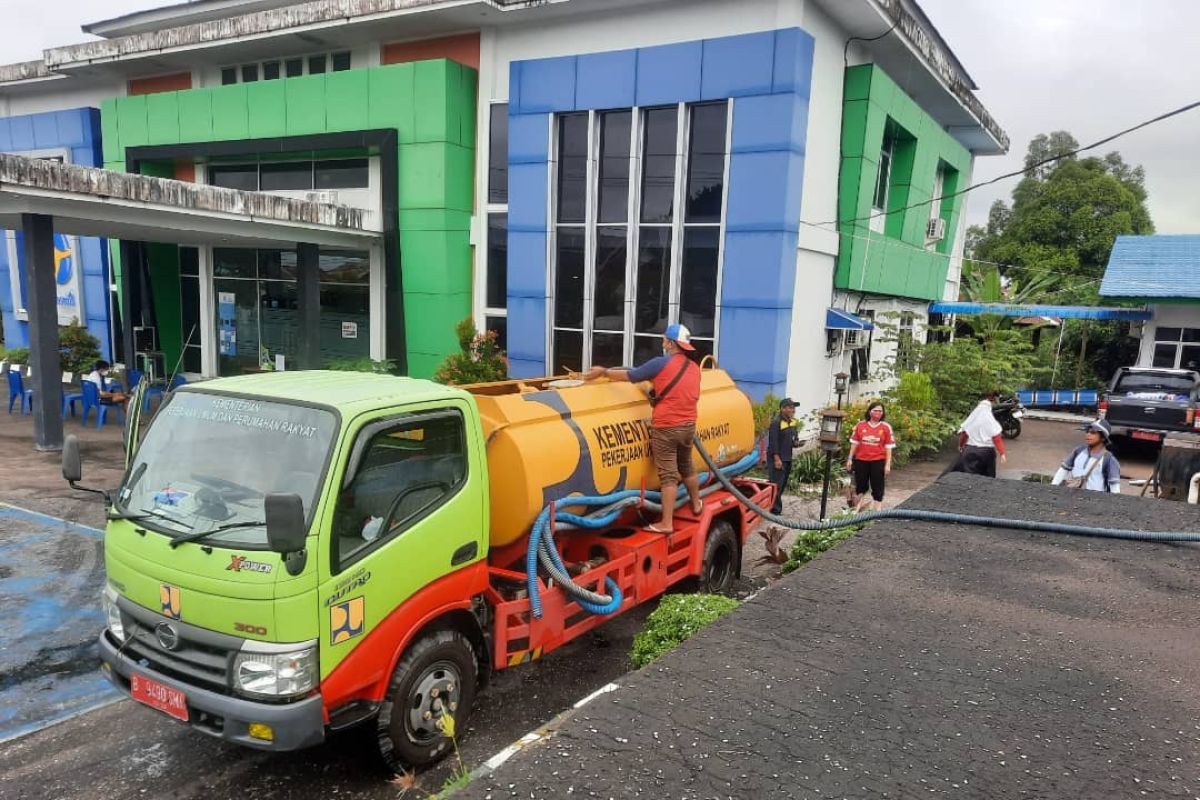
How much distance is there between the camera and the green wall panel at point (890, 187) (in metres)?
14.7

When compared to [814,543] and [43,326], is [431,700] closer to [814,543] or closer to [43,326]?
[814,543]

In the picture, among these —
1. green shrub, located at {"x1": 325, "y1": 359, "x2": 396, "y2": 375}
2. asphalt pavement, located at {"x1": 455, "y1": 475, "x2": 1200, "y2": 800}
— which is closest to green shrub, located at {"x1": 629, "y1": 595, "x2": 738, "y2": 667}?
asphalt pavement, located at {"x1": 455, "y1": 475, "x2": 1200, "y2": 800}

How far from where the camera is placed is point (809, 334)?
584 inches

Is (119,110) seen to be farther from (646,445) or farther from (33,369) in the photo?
(646,445)

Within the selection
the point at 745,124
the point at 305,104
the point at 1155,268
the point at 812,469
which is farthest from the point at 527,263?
the point at 1155,268

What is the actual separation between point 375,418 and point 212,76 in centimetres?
1880

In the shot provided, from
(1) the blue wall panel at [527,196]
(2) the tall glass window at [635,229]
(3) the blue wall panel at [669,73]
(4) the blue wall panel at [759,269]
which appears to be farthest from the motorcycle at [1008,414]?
(1) the blue wall panel at [527,196]

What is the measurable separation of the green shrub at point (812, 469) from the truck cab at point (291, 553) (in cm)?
928

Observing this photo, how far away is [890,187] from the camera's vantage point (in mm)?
18656

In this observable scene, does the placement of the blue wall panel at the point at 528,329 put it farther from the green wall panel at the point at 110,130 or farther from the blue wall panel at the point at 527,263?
the green wall panel at the point at 110,130

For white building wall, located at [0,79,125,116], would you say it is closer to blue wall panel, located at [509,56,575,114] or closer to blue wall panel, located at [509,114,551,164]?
blue wall panel, located at [509,114,551,164]

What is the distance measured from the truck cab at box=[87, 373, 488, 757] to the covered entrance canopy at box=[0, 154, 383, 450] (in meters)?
9.46

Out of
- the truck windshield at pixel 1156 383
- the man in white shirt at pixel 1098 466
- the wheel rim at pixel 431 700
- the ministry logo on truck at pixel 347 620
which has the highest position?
the truck windshield at pixel 1156 383

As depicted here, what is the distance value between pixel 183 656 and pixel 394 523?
4.29 feet
